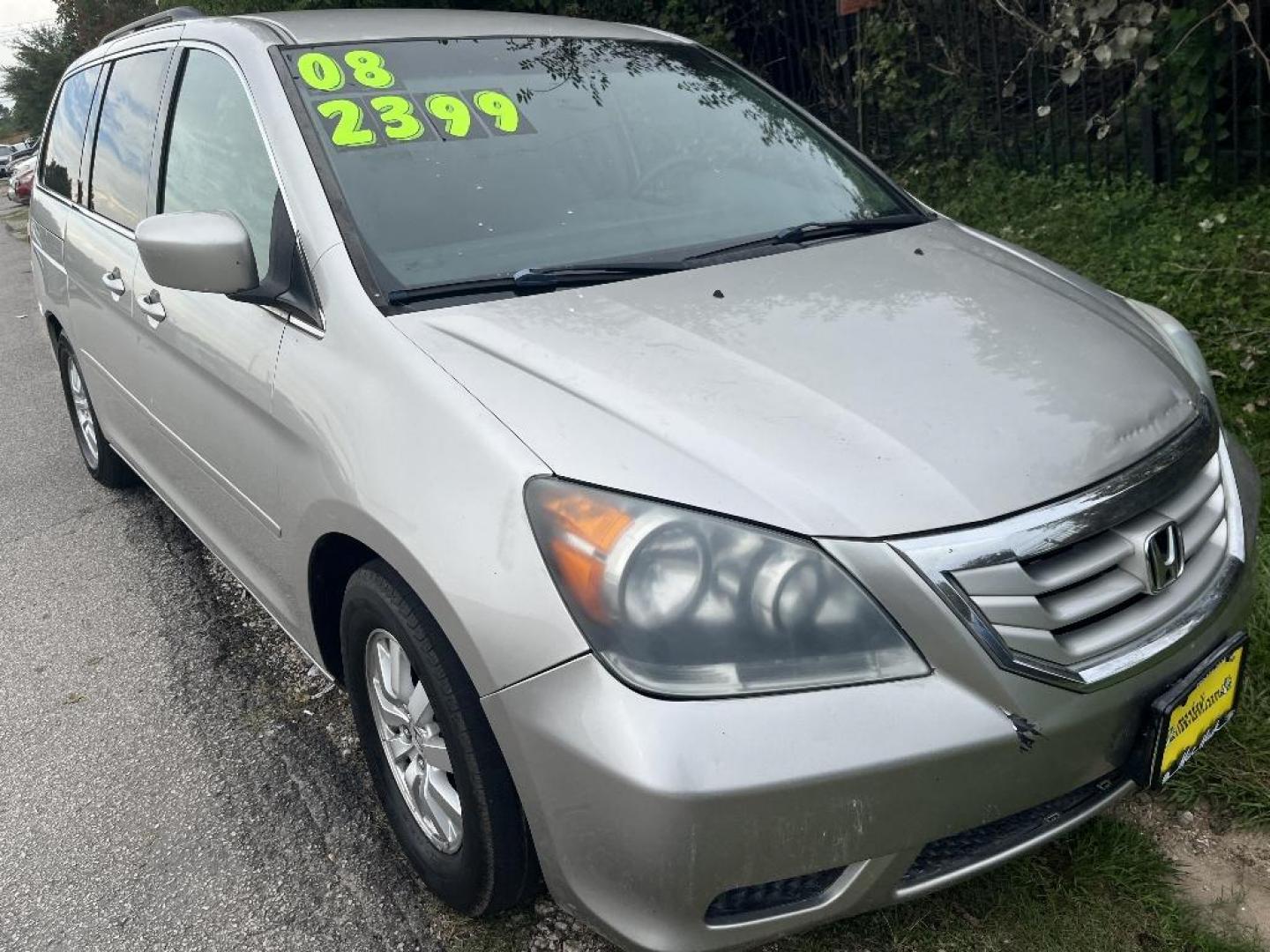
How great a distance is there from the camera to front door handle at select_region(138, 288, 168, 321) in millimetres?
3141

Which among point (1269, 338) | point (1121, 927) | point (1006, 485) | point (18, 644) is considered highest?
point (1006, 485)

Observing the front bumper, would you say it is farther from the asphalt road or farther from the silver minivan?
the asphalt road

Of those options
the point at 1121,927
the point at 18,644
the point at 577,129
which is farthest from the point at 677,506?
the point at 18,644

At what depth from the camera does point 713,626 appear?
172 centimetres

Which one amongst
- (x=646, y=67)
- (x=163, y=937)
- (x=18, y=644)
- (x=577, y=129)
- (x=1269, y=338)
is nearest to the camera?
(x=163, y=937)

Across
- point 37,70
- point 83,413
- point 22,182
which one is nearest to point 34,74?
point 37,70

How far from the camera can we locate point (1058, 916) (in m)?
2.14

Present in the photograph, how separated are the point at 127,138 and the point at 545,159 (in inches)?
67.1

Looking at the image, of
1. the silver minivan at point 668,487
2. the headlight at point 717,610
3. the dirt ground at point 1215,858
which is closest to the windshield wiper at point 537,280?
the silver minivan at point 668,487

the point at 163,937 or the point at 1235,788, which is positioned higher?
the point at 1235,788

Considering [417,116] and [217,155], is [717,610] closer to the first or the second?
[417,116]

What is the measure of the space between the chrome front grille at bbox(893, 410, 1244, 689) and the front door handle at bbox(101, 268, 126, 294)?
272 cm

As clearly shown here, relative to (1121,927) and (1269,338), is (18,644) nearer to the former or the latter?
(1121,927)

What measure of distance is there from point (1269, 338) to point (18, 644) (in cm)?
436
